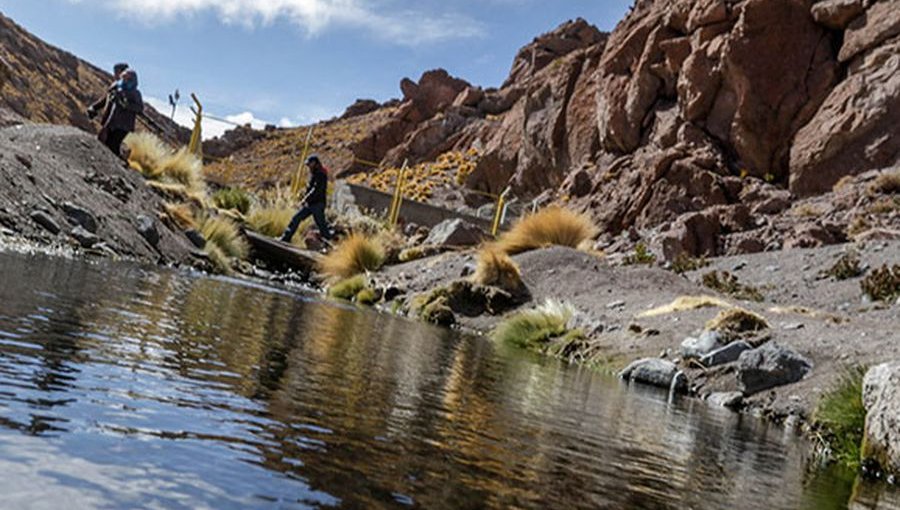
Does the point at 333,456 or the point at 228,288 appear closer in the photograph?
the point at 333,456

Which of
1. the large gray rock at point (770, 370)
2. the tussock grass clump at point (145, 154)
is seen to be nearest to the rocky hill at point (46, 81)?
the tussock grass clump at point (145, 154)

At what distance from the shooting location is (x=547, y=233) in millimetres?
19109

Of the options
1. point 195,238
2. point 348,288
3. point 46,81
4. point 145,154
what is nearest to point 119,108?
point 195,238

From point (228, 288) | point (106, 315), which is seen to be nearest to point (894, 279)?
point (228, 288)

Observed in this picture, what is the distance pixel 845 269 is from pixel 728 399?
9.62 m

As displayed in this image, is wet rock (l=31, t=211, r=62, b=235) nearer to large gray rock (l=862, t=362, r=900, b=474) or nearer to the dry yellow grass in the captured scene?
the dry yellow grass

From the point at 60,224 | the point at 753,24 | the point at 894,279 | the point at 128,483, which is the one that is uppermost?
the point at 753,24

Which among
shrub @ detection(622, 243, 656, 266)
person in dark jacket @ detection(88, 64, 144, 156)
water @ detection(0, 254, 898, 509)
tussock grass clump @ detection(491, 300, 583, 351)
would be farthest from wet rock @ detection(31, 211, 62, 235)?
shrub @ detection(622, 243, 656, 266)

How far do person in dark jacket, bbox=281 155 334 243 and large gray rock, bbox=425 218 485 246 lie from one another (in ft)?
9.36

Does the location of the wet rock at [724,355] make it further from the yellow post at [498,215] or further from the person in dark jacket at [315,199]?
the yellow post at [498,215]

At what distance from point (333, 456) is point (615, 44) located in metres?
38.5

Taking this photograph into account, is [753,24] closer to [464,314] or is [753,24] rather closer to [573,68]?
[573,68]

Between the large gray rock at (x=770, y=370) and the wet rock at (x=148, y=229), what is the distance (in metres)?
8.76

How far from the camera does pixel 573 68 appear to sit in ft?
142
